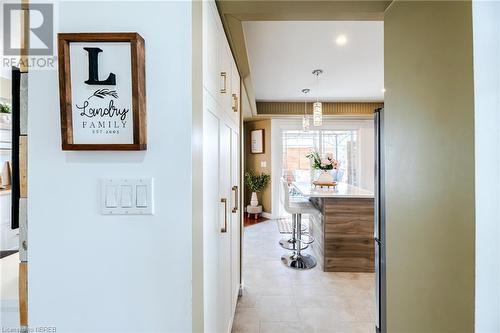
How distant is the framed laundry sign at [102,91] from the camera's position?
2.92 feet

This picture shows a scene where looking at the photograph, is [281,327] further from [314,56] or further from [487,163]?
[314,56]

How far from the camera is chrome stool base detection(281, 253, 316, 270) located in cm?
316

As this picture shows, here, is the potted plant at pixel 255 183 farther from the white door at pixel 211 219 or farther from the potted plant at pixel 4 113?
the white door at pixel 211 219

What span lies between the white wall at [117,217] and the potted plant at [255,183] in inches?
194

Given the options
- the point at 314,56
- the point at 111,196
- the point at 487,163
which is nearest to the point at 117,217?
the point at 111,196

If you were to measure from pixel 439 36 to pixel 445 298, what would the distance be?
89cm

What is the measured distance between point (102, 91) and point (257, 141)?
5172 millimetres

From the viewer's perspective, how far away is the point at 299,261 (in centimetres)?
321

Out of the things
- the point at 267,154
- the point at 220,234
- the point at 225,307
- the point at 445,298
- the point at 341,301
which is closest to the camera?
the point at 445,298

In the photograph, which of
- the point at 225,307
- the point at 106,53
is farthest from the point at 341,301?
the point at 106,53

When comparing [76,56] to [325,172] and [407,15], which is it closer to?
[407,15]

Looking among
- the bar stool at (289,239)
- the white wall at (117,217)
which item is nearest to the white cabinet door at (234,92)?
the white wall at (117,217)

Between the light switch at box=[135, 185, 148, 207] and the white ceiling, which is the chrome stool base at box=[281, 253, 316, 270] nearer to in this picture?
the white ceiling

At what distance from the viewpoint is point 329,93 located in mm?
4688
